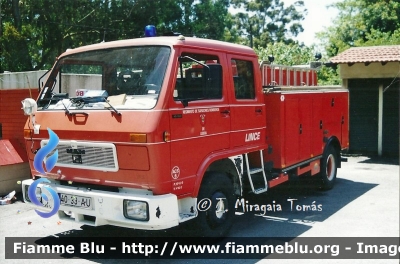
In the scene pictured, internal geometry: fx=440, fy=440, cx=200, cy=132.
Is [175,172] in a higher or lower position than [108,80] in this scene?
lower

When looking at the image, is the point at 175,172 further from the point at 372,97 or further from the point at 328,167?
the point at 372,97

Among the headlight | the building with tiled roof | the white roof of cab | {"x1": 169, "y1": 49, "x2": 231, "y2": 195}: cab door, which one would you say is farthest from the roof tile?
the headlight

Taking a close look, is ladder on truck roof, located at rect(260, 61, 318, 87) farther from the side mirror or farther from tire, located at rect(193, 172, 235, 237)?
tire, located at rect(193, 172, 235, 237)

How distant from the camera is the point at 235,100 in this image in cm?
529

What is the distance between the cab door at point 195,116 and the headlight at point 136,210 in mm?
361

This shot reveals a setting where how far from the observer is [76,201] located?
457 centimetres

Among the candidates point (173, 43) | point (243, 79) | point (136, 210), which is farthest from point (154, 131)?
point (243, 79)

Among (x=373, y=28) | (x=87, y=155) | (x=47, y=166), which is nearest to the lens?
(x=87, y=155)

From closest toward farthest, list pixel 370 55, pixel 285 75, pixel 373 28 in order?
pixel 285 75
pixel 370 55
pixel 373 28

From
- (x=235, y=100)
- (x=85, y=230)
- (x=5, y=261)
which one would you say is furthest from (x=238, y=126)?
(x=5, y=261)

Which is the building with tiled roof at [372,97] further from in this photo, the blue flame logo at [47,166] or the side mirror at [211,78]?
the blue flame logo at [47,166]

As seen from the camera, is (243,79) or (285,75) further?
(285,75)

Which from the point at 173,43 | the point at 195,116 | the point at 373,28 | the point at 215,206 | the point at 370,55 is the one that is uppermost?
the point at 373,28

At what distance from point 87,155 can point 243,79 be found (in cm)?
220
